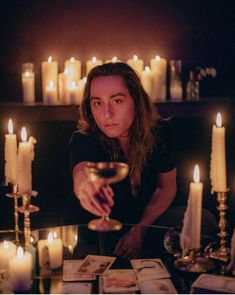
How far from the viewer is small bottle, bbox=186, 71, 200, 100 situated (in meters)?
4.21

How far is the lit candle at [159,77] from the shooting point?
4086 mm

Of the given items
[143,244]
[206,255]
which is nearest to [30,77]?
[143,244]

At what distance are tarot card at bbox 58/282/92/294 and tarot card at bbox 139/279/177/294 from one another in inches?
6.7

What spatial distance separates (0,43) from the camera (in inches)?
171

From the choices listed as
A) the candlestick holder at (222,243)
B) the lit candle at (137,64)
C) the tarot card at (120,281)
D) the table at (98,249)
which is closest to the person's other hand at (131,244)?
the table at (98,249)

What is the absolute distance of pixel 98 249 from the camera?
219cm

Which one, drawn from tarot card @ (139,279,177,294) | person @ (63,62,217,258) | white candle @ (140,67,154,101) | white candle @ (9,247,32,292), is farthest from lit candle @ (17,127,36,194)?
white candle @ (140,67,154,101)

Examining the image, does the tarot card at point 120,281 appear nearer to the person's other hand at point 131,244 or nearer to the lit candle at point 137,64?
the person's other hand at point 131,244

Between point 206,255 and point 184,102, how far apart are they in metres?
2.11

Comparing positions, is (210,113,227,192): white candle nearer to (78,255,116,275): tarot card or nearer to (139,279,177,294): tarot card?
(139,279,177,294): tarot card

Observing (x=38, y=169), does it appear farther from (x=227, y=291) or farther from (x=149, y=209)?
(x=227, y=291)

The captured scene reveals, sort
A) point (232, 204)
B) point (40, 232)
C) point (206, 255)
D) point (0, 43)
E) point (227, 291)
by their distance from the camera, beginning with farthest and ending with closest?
point (0, 43) < point (232, 204) < point (40, 232) < point (206, 255) < point (227, 291)

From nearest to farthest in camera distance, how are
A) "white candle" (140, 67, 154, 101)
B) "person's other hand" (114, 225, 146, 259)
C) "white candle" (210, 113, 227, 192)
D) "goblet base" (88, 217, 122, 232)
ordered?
"goblet base" (88, 217, 122, 232) < "white candle" (210, 113, 227, 192) < "person's other hand" (114, 225, 146, 259) < "white candle" (140, 67, 154, 101)

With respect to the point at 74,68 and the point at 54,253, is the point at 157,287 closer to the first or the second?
the point at 54,253
